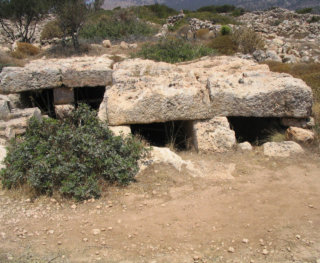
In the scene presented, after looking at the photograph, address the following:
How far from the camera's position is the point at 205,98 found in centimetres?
496

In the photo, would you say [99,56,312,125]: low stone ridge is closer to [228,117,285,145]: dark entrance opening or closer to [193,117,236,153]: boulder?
[193,117,236,153]: boulder

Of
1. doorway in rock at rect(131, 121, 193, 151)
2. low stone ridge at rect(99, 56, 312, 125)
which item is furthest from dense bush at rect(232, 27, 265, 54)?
low stone ridge at rect(99, 56, 312, 125)

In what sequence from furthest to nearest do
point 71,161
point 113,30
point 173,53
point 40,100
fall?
point 113,30
point 173,53
point 40,100
point 71,161

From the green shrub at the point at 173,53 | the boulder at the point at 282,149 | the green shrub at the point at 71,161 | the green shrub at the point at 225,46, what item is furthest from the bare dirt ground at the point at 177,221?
the green shrub at the point at 225,46

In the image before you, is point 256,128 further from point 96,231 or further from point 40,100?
point 40,100

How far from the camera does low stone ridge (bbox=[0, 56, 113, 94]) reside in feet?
19.1

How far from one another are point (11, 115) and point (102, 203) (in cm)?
311

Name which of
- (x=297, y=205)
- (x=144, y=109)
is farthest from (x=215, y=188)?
(x=144, y=109)

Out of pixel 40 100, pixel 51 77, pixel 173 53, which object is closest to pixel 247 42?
pixel 173 53

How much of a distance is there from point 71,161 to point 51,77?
2.92 metres

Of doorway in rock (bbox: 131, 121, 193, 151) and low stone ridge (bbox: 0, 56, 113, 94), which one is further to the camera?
low stone ridge (bbox: 0, 56, 113, 94)

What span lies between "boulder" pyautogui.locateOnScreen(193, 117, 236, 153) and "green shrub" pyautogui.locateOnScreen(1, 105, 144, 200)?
1132 mm

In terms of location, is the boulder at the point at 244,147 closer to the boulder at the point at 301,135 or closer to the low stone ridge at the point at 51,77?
the boulder at the point at 301,135

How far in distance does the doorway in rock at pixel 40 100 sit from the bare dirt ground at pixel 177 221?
11.2 feet
